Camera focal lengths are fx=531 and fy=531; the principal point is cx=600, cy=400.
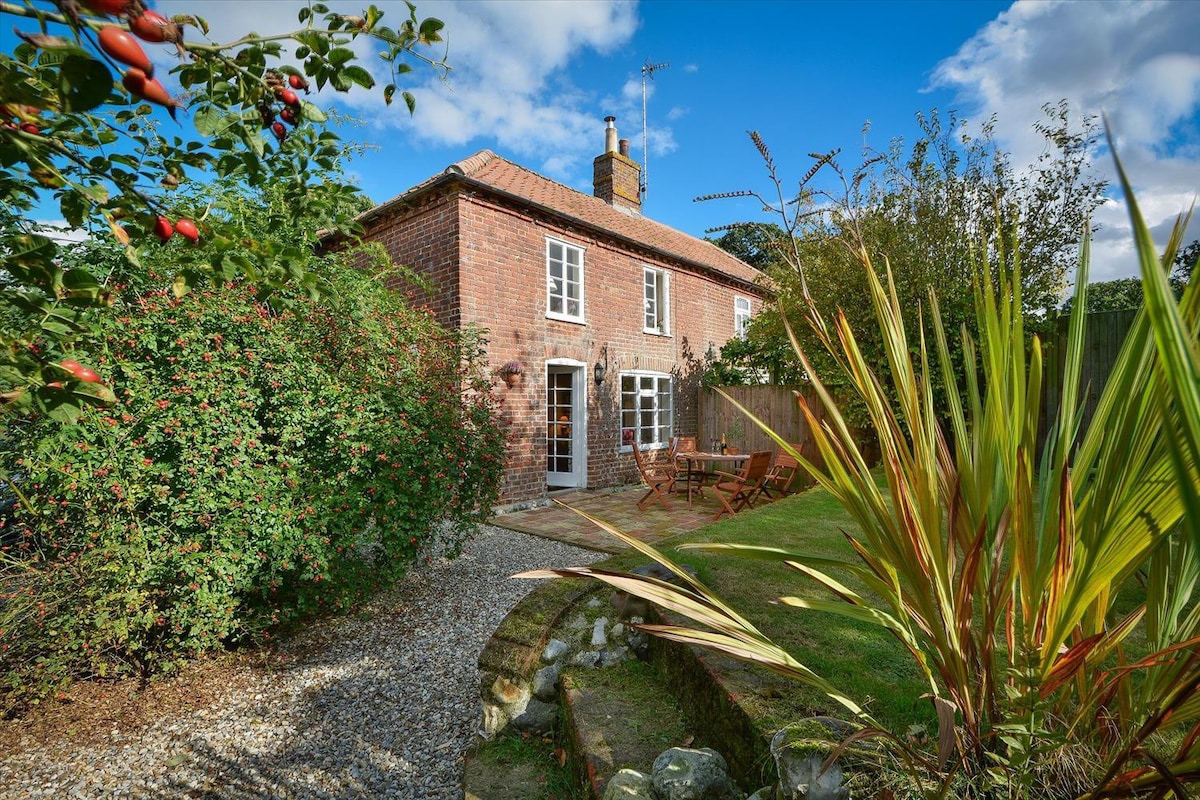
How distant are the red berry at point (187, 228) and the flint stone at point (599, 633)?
2699mm

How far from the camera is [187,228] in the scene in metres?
1.38

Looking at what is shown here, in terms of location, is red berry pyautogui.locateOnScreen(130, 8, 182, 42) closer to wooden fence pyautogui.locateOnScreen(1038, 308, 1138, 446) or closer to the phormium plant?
the phormium plant

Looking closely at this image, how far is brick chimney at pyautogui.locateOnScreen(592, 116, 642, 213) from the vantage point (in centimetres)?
1312

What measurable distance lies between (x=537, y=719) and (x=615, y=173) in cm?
1277

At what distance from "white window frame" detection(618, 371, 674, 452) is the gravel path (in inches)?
285

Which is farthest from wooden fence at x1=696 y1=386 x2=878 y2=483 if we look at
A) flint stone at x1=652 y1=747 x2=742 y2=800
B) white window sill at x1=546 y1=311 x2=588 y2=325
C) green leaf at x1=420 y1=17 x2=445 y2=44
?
green leaf at x1=420 y1=17 x2=445 y2=44

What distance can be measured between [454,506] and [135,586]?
2.24m

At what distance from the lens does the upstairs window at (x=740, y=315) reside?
14.7 m

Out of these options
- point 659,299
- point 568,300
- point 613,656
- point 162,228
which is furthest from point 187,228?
point 659,299

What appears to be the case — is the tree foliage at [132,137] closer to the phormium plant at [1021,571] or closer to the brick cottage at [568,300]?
the phormium plant at [1021,571]

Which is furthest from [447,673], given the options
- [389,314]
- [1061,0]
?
[1061,0]

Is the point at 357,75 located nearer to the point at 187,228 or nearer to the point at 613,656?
the point at 187,228

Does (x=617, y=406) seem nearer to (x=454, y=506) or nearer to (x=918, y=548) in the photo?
(x=454, y=506)

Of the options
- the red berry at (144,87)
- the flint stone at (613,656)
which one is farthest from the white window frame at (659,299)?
the red berry at (144,87)
